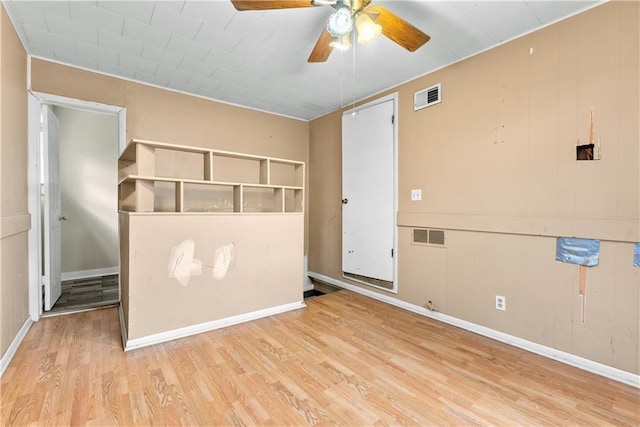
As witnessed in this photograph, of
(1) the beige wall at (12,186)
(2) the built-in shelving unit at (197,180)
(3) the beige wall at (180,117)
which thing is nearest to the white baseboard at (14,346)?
(1) the beige wall at (12,186)

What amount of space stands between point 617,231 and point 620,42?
1.24 metres

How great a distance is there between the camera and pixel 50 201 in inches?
119

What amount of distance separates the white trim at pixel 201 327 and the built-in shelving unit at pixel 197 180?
3.38 feet

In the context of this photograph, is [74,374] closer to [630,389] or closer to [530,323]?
[530,323]

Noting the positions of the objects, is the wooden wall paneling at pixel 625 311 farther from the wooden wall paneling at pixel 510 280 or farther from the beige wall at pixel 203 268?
the beige wall at pixel 203 268

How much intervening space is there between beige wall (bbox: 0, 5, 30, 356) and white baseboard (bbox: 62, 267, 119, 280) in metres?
2.16

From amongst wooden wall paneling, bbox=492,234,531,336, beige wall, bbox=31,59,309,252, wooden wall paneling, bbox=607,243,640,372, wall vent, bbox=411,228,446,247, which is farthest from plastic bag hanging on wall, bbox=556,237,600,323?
beige wall, bbox=31,59,309,252

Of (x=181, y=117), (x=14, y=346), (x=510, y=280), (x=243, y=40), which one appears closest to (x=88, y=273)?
(x=14, y=346)

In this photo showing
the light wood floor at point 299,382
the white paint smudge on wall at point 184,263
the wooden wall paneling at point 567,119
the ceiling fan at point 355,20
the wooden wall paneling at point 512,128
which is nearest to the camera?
the light wood floor at point 299,382

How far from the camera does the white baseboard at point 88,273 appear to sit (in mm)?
4477

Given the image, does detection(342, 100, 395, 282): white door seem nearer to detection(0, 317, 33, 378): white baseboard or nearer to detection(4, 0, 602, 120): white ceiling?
detection(4, 0, 602, 120): white ceiling

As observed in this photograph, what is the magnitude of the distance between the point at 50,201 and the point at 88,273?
82.3 inches

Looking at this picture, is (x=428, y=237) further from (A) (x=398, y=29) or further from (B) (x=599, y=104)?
(A) (x=398, y=29)

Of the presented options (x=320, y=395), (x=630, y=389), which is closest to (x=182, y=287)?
(x=320, y=395)
